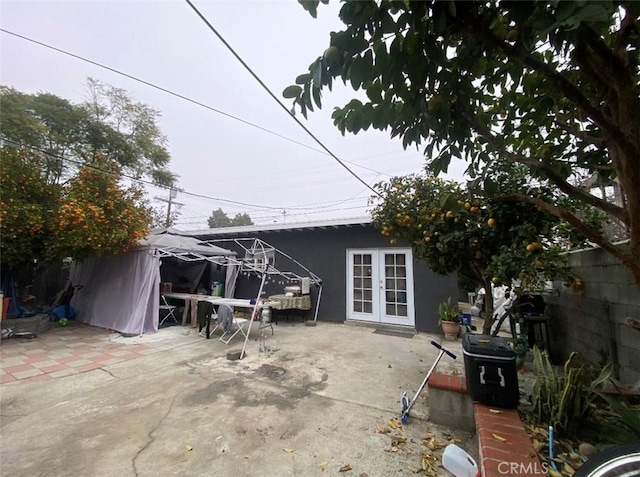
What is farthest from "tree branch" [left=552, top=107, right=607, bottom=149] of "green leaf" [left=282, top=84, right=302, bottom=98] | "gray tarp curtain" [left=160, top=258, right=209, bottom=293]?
"gray tarp curtain" [left=160, top=258, right=209, bottom=293]

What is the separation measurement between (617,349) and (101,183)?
27.5 feet

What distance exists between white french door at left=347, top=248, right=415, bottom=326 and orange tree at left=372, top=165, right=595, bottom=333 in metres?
3.00

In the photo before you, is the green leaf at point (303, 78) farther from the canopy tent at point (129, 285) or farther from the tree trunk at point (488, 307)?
the canopy tent at point (129, 285)

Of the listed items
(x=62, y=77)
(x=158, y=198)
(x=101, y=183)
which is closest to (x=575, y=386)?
(x=101, y=183)

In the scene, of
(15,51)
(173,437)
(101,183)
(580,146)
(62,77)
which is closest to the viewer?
(580,146)

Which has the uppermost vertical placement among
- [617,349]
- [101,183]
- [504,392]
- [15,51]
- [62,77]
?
[62,77]

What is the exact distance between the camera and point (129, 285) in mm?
6211

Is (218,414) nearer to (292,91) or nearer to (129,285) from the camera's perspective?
(292,91)

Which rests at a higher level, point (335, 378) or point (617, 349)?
point (617, 349)

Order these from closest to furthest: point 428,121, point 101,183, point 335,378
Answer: point 428,121
point 335,378
point 101,183

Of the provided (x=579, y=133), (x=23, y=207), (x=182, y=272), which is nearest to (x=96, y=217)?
(x=23, y=207)

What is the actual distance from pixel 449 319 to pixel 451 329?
0.21 m

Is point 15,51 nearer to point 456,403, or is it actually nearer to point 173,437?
point 173,437

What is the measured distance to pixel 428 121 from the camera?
134 cm
